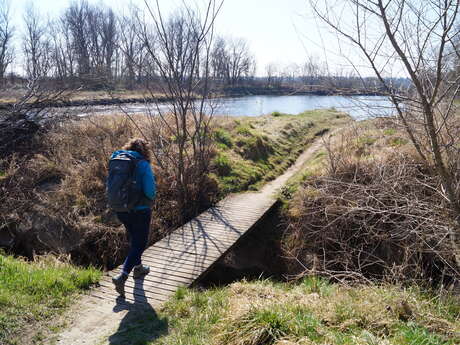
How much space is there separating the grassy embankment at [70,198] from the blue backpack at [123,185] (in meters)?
1.21

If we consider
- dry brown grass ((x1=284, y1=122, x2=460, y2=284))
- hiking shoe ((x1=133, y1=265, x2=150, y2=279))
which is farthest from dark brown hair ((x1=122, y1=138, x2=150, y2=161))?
dry brown grass ((x1=284, y1=122, x2=460, y2=284))

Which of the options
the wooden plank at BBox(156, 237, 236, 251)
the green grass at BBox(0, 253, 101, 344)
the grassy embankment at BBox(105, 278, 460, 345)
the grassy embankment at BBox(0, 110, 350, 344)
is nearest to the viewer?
the grassy embankment at BBox(105, 278, 460, 345)

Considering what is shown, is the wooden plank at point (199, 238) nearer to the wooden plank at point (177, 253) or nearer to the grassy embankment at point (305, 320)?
the wooden plank at point (177, 253)

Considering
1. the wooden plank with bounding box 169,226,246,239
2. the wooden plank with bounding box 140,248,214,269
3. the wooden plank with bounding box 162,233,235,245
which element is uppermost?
the wooden plank with bounding box 169,226,246,239

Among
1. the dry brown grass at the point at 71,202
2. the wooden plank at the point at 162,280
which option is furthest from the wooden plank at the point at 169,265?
the dry brown grass at the point at 71,202

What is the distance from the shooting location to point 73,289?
480 cm

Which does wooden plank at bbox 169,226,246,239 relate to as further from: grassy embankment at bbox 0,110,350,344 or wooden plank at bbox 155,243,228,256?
grassy embankment at bbox 0,110,350,344

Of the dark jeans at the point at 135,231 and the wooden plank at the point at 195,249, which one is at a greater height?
the dark jeans at the point at 135,231

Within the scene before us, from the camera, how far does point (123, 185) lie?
15.4ft

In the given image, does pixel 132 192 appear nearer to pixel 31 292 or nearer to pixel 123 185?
pixel 123 185

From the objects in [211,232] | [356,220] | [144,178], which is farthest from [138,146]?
[356,220]

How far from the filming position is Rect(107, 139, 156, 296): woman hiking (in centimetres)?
470

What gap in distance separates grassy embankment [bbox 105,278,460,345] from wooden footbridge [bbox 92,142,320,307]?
0.51 meters

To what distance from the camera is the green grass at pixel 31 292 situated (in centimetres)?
396
